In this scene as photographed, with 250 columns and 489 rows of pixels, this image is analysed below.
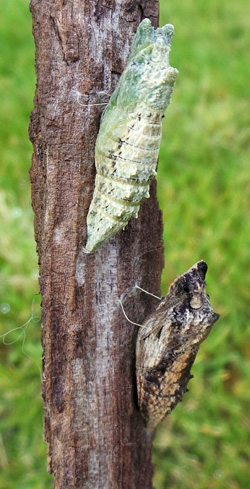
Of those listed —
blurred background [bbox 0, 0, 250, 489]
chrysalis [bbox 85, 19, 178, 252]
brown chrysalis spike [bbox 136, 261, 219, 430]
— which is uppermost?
chrysalis [bbox 85, 19, 178, 252]

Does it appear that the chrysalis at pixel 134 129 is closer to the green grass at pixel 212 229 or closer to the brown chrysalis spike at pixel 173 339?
the brown chrysalis spike at pixel 173 339

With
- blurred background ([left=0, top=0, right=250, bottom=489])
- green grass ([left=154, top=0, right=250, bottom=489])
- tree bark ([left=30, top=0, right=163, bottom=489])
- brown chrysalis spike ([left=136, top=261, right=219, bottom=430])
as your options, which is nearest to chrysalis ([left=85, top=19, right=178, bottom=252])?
tree bark ([left=30, top=0, right=163, bottom=489])

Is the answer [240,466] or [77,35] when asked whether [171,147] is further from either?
[77,35]

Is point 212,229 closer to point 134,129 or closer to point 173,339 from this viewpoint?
point 173,339

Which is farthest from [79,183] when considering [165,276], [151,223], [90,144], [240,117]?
[240,117]

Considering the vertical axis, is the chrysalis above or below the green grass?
above

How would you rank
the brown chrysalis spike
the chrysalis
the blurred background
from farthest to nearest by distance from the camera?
1. the blurred background
2. the brown chrysalis spike
3. the chrysalis

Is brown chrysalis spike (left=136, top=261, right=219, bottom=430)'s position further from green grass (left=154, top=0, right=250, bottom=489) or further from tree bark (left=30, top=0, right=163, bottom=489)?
green grass (left=154, top=0, right=250, bottom=489)
